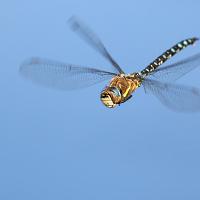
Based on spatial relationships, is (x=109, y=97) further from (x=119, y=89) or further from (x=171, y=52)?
(x=171, y=52)

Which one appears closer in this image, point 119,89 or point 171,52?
point 119,89

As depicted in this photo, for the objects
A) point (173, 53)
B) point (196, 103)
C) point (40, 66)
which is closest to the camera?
point (196, 103)

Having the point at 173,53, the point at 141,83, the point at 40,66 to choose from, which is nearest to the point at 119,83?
the point at 141,83

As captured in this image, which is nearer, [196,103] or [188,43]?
[196,103]

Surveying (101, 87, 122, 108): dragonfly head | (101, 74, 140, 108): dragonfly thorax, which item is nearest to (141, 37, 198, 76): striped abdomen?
(101, 74, 140, 108): dragonfly thorax

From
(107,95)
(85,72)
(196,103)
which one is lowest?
(196,103)

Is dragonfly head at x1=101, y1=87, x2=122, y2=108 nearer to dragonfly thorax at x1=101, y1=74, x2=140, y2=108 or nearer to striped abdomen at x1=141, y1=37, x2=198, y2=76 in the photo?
dragonfly thorax at x1=101, y1=74, x2=140, y2=108

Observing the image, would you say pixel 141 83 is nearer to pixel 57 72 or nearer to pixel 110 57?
pixel 110 57

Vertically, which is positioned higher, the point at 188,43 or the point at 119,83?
the point at 188,43

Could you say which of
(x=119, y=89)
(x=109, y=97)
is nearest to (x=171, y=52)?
(x=119, y=89)

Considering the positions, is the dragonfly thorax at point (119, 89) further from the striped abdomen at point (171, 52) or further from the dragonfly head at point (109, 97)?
the striped abdomen at point (171, 52)

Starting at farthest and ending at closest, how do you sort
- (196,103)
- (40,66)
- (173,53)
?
1. (173,53)
2. (40,66)
3. (196,103)
